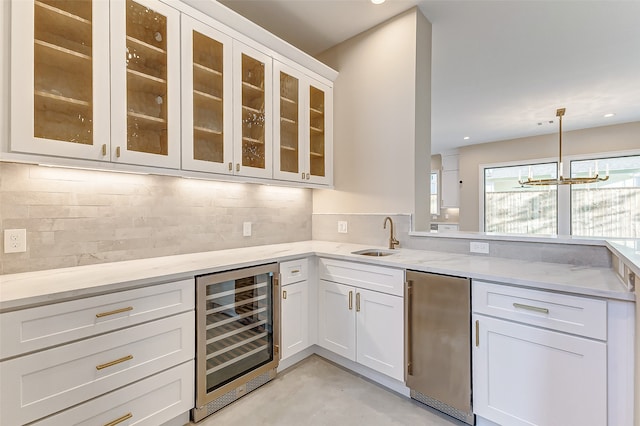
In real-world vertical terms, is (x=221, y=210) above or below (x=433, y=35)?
below

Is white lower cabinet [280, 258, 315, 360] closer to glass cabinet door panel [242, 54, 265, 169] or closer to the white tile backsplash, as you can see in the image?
the white tile backsplash

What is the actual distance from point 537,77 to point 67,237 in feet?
16.1

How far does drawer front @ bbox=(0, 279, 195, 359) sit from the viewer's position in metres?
1.14

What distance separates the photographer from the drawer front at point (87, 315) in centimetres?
114

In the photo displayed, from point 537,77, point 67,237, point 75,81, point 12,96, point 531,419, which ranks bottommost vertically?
point 531,419

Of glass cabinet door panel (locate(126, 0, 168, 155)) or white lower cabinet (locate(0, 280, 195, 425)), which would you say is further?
glass cabinet door panel (locate(126, 0, 168, 155))

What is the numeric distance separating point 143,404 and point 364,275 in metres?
1.48

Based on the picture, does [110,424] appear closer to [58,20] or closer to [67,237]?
[67,237]

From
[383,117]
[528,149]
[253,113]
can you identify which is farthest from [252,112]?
[528,149]

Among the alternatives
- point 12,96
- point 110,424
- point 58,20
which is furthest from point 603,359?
point 58,20

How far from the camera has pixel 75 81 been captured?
1.51m

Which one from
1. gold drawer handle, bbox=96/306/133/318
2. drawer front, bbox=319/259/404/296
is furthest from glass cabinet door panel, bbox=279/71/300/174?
gold drawer handle, bbox=96/306/133/318

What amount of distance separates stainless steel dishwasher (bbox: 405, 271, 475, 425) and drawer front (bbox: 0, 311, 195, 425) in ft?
4.47

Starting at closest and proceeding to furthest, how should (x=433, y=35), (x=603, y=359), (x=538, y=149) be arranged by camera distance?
(x=603, y=359), (x=433, y=35), (x=538, y=149)
